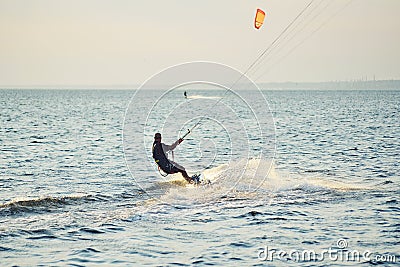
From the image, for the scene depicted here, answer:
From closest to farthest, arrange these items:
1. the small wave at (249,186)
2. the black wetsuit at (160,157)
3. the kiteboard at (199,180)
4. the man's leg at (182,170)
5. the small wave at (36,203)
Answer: the small wave at (36,203) < the small wave at (249,186) < the black wetsuit at (160,157) < the man's leg at (182,170) < the kiteboard at (199,180)

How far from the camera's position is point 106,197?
18391 millimetres

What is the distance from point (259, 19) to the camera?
18.9m

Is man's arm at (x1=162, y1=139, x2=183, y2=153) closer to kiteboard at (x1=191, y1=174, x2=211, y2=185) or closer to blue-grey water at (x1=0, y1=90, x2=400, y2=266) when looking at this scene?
blue-grey water at (x1=0, y1=90, x2=400, y2=266)

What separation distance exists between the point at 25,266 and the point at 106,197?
6.94m

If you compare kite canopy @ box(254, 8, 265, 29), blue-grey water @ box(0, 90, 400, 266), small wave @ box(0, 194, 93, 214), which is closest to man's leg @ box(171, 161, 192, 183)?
blue-grey water @ box(0, 90, 400, 266)

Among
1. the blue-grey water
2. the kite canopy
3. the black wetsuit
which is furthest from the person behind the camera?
the black wetsuit

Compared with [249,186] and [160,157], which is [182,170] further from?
[249,186]

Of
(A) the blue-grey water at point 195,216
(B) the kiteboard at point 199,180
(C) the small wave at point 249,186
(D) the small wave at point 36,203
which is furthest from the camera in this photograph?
(B) the kiteboard at point 199,180

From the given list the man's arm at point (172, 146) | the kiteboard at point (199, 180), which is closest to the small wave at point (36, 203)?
the man's arm at point (172, 146)

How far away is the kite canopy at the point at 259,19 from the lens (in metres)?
18.8

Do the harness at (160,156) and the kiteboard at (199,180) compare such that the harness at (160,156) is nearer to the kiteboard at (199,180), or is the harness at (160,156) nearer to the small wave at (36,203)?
the kiteboard at (199,180)

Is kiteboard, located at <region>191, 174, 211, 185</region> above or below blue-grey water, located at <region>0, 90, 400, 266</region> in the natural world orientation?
above

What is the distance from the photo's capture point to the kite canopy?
740 inches

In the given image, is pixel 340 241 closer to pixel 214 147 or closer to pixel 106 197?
pixel 106 197
